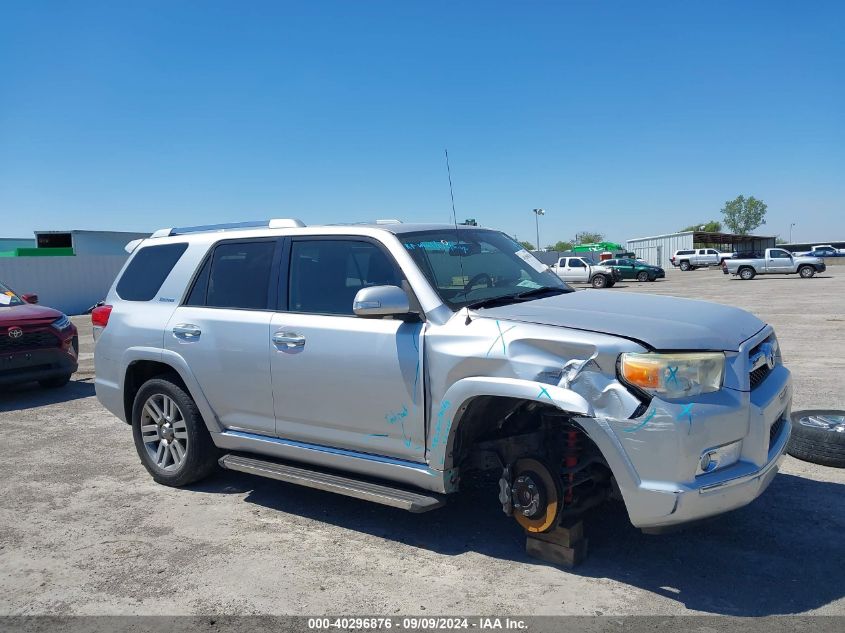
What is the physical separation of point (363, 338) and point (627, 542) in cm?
197

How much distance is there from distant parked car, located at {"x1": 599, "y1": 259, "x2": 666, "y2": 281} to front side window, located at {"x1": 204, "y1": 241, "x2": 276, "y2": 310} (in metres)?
38.7

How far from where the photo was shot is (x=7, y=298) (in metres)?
9.73

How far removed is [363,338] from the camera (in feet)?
13.3

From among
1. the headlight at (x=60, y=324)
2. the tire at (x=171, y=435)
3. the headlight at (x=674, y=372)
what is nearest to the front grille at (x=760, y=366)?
the headlight at (x=674, y=372)

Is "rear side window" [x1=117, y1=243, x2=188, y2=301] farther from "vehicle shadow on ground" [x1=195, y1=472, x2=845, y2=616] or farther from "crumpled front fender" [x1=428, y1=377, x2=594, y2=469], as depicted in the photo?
"crumpled front fender" [x1=428, y1=377, x2=594, y2=469]

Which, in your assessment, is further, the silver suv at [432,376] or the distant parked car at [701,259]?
the distant parked car at [701,259]

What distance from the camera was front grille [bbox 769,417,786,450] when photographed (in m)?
3.57

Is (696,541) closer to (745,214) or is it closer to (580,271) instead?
(580,271)

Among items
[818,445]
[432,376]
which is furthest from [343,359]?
[818,445]

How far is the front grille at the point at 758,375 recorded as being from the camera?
3.60m

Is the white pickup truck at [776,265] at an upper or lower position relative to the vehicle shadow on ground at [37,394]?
lower

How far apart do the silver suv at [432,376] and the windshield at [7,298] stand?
5.15m

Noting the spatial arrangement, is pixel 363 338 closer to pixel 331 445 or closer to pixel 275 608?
pixel 331 445

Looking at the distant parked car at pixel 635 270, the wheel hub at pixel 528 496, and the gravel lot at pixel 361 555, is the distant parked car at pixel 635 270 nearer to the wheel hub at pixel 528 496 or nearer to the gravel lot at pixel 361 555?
the gravel lot at pixel 361 555
